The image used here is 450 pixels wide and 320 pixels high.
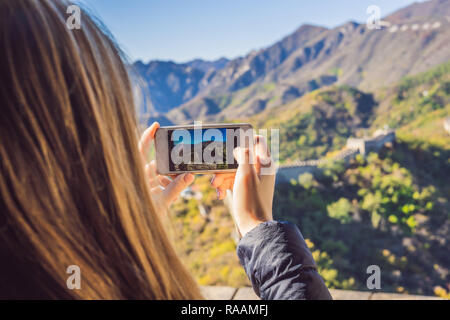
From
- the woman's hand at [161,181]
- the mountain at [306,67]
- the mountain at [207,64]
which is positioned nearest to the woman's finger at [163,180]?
the woman's hand at [161,181]

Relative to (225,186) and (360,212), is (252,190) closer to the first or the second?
(225,186)

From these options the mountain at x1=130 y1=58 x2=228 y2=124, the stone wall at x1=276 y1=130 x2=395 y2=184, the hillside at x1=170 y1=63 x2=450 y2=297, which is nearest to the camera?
the hillside at x1=170 y1=63 x2=450 y2=297

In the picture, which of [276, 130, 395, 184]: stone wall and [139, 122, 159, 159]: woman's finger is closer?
[139, 122, 159, 159]: woman's finger

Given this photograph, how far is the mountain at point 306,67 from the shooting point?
134ft

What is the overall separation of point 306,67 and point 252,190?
61.9 metres

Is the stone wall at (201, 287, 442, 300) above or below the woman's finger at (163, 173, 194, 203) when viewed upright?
below

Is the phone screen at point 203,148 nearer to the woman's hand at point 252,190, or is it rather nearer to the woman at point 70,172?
the woman's hand at point 252,190

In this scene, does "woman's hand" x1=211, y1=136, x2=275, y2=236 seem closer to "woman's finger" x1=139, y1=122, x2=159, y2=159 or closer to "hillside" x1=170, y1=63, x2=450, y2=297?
"woman's finger" x1=139, y1=122, x2=159, y2=159

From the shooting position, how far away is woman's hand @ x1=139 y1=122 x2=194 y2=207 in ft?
1.94

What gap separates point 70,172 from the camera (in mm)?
316

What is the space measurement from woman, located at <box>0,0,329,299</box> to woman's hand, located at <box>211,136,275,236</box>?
0.14 meters

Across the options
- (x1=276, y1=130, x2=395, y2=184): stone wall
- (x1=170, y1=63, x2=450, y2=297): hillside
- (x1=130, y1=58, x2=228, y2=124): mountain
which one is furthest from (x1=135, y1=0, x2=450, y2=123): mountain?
(x1=276, y1=130, x2=395, y2=184): stone wall

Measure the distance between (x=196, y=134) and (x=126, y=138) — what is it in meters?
0.32

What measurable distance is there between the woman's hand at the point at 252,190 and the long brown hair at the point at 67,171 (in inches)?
5.9
